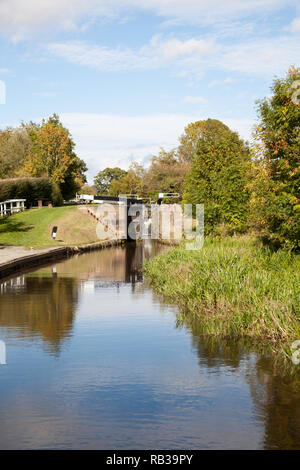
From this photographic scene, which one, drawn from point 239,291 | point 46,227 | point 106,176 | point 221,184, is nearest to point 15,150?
point 46,227

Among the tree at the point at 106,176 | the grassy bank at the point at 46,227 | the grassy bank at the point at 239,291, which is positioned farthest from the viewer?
the tree at the point at 106,176

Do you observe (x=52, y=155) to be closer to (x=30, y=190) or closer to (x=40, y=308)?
(x=30, y=190)

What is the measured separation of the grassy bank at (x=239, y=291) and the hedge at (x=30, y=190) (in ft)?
123

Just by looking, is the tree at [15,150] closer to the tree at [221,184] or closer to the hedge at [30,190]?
the hedge at [30,190]

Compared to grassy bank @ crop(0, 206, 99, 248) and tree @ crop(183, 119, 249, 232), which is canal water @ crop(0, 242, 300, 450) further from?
grassy bank @ crop(0, 206, 99, 248)

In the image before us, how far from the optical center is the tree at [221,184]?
108 feet

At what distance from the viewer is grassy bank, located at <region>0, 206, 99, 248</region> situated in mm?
44188

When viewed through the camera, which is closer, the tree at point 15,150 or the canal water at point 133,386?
the canal water at point 133,386

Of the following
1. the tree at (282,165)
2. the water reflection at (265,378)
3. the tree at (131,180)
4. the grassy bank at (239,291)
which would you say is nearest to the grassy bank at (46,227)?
the grassy bank at (239,291)

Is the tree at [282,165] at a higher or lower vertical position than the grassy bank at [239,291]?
higher

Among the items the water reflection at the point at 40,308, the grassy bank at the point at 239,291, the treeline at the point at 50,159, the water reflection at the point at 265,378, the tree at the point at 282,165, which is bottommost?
the water reflection at the point at 265,378

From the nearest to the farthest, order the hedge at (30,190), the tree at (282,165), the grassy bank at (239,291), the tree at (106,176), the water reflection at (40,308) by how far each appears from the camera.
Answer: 1. the grassy bank at (239,291)
2. the water reflection at (40,308)
3. the tree at (282,165)
4. the hedge at (30,190)
5. the tree at (106,176)

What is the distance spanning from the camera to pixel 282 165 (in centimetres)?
1759

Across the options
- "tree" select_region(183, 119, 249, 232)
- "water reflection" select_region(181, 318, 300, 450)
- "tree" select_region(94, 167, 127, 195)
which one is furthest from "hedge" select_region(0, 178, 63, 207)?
"tree" select_region(94, 167, 127, 195)
